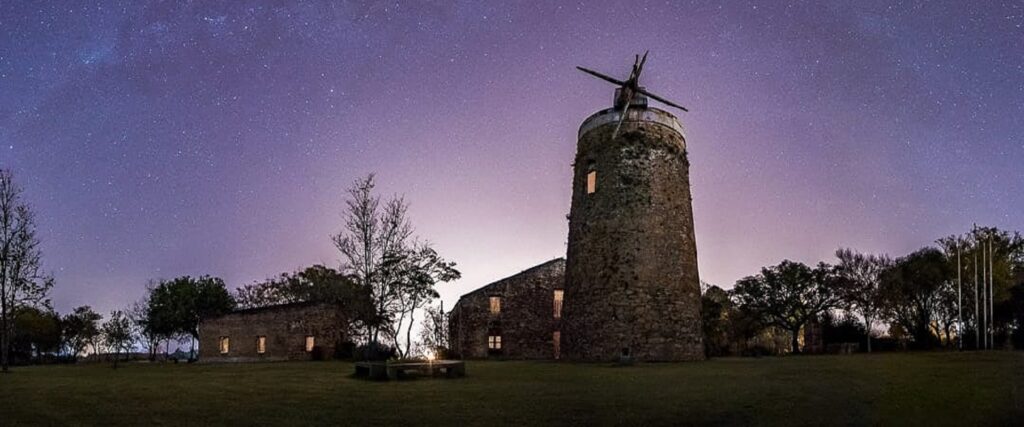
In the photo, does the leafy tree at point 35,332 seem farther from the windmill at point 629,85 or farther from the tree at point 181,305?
the windmill at point 629,85

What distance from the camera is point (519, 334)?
4366 cm

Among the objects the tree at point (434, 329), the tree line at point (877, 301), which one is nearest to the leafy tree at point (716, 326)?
the tree line at point (877, 301)

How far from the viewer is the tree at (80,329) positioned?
238 feet

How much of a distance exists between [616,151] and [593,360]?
9.79 metres

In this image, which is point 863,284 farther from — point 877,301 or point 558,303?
point 558,303

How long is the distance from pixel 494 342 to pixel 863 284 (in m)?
28.9

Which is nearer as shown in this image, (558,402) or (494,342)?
(558,402)

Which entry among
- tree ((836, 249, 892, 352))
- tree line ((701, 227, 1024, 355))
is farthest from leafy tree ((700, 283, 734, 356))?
tree ((836, 249, 892, 352))

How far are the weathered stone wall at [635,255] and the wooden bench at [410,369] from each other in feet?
42.7

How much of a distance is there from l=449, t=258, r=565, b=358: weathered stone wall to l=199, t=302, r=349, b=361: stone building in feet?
25.6

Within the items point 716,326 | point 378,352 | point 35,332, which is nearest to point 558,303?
point 378,352

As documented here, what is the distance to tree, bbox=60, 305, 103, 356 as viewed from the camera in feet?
238

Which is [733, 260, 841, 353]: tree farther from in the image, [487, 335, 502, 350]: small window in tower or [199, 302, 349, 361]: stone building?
[199, 302, 349, 361]: stone building

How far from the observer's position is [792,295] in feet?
169
